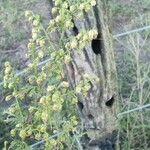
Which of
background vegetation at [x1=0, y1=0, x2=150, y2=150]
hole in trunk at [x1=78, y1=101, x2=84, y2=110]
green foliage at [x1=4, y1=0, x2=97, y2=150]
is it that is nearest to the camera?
green foliage at [x1=4, y1=0, x2=97, y2=150]

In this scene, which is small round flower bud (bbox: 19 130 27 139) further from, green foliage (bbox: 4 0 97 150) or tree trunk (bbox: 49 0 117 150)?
tree trunk (bbox: 49 0 117 150)

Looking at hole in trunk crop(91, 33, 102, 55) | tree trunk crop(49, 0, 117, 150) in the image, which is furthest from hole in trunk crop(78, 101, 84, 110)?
hole in trunk crop(91, 33, 102, 55)

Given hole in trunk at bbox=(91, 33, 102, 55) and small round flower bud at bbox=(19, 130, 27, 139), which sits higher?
hole in trunk at bbox=(91, 33, 102, 55)

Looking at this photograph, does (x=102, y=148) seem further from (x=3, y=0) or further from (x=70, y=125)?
(x=3, y=0)

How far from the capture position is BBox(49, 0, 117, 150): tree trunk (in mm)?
1378

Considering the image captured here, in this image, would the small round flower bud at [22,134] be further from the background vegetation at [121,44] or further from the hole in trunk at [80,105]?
the background vegetation at [121,44]

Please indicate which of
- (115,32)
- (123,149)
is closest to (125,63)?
(115,32)

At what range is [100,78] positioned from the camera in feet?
4.78

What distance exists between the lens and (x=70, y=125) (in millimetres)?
1171

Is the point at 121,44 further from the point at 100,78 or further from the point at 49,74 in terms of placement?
the point at 49,74

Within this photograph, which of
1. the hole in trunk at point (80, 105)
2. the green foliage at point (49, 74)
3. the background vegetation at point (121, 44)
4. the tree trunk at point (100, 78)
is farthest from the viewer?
the background vegetation at point (121, 44)

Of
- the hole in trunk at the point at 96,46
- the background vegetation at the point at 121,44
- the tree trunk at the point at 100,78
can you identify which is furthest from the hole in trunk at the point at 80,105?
the background vegetation at the point at 121,44

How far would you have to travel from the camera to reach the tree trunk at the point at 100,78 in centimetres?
138

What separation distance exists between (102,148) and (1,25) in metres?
2.10
